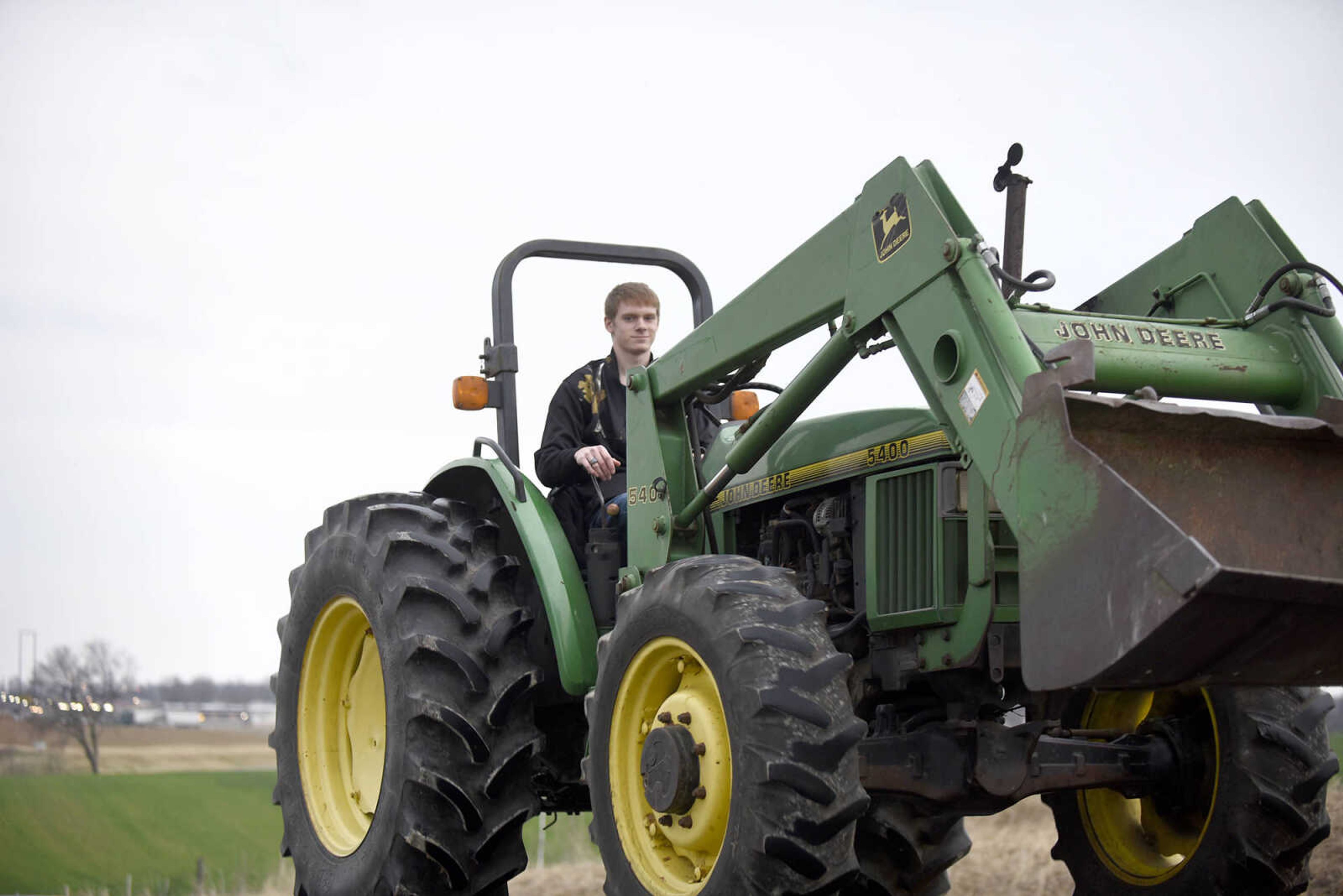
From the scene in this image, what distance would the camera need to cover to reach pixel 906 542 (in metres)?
4.40

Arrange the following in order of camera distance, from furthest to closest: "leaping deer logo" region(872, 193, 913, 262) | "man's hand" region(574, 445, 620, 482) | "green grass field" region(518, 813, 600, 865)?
"green grass field" region(518, 813, 600, 865) < "man's hand" region(574, 445, 620, 482) < "leaping deer logo" region(872, 193, 913, 262)

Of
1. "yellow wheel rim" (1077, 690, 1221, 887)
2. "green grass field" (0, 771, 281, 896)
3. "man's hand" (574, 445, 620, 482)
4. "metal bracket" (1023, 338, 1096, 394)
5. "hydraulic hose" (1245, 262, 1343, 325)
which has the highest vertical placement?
"hydraulic hose" (1245, 262, 1343, 325)

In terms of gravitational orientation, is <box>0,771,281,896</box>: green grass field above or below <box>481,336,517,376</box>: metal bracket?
below

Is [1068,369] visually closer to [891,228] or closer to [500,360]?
[891,228]

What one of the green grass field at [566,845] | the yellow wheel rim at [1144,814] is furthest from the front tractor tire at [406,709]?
the green grass field at [566,845]

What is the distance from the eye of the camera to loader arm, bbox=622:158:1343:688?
3037 mm

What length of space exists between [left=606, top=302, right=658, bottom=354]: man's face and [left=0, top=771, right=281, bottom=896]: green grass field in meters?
4.56

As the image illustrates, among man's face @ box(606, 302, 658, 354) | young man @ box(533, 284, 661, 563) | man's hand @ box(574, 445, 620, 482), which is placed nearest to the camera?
man's hand @ box(574, 445, 620, 482)

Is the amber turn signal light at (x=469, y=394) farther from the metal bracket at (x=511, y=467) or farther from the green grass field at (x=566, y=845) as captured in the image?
the green grass field at (x=566, y=845)

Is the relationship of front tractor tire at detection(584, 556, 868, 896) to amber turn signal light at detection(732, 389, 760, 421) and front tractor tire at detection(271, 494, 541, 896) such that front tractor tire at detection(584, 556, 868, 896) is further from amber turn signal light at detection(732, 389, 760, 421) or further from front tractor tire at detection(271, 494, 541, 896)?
amber turn signal light at detection(732, 389, 760, 421)

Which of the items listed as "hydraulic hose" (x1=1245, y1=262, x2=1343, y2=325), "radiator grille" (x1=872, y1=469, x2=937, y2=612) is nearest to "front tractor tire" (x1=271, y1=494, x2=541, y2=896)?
"radiator grille" (x1=872, y1=469, x2=937, y2=612)

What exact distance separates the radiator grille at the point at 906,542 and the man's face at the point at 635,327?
1.58 m

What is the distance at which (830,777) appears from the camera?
11.5 ft

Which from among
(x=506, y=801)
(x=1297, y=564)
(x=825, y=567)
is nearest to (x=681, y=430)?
(x=825, y=567)
